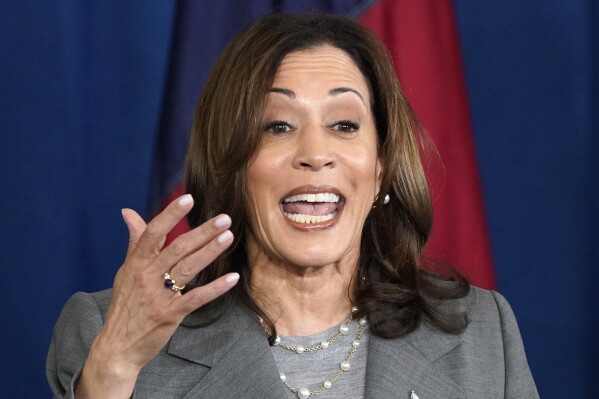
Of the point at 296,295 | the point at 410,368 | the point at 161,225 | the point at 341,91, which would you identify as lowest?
the point at 410,368

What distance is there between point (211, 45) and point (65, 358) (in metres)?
0.99

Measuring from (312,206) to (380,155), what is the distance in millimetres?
218

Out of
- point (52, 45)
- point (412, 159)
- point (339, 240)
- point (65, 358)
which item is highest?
point (52, 45)

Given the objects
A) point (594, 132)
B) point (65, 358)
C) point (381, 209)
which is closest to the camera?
point (65, 358)

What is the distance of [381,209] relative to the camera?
1977mm

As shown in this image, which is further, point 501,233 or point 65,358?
point 501,233

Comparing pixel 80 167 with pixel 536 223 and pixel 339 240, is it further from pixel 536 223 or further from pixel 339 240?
pixel 536 223

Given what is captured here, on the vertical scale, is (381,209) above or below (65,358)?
above

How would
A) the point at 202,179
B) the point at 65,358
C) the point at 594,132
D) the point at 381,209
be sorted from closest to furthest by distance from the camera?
the point at 65,358 → the point at 202,179 → the point at 381,209 → the point at 594,132

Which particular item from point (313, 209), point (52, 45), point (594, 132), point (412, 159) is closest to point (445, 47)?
point (594, 132)

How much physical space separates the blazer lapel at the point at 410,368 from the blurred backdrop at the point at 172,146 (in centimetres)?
61

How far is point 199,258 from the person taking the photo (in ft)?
4.33

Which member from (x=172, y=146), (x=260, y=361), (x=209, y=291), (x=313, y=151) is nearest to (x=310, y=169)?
(x=313, y=151)

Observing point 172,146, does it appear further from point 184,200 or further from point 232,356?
point 184,200
